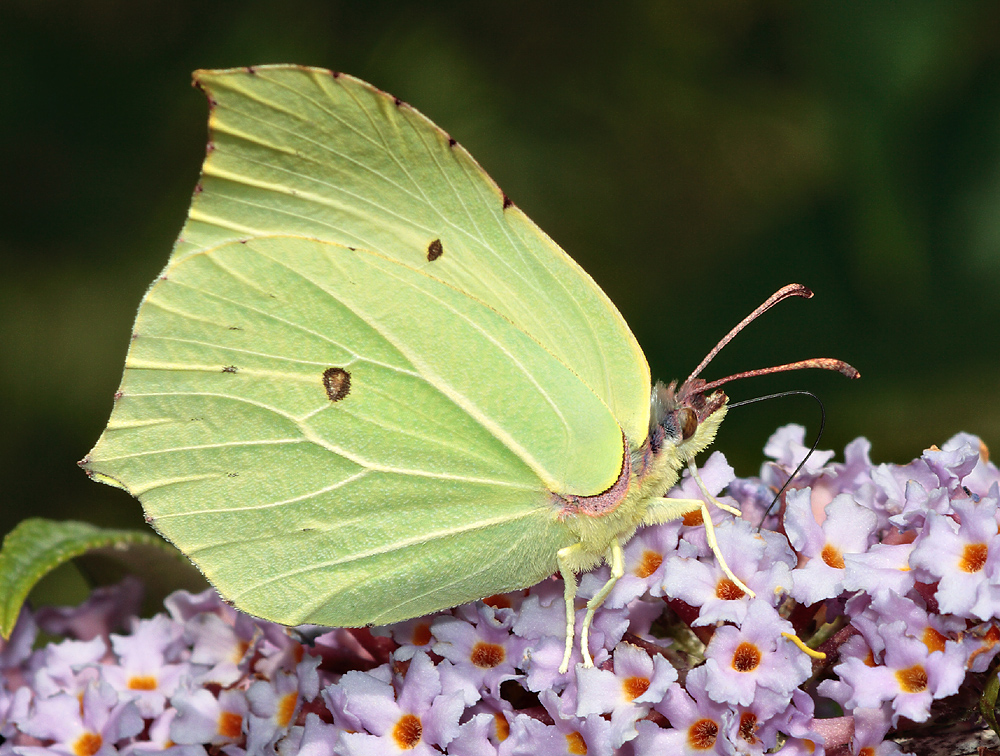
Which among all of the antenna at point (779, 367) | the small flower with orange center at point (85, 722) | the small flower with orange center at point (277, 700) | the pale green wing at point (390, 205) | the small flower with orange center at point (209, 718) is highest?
the pale green wing at point (390, 205)

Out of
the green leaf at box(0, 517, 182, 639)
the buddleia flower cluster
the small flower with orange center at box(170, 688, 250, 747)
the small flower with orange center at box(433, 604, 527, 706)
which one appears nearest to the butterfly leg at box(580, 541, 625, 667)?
the buddleia flower cluster

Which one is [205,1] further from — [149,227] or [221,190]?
[221,190]

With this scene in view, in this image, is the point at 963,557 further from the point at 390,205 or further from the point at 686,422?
the point at 390,205

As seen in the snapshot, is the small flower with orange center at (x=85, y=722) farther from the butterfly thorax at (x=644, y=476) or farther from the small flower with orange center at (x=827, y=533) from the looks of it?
the small flower with orange center at (x=827, y=533)

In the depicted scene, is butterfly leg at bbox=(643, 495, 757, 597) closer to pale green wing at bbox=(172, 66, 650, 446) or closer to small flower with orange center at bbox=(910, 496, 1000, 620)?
pale green wing at bbox=(172, 66, 650, 446)

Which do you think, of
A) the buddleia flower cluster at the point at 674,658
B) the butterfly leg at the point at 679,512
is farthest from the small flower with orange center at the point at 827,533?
the butterfly leg at the point at 679,512

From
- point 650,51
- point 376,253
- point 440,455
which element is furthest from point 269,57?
point 440,455

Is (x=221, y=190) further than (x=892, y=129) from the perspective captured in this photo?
No
